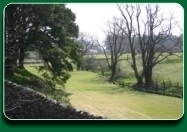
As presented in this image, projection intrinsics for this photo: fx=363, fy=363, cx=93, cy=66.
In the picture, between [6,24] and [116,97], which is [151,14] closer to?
[116,97]

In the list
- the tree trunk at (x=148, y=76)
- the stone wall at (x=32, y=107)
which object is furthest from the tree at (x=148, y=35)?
the stone wall at (x=32, y=107)

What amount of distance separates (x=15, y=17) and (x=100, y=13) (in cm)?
113

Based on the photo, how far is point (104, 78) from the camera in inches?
209

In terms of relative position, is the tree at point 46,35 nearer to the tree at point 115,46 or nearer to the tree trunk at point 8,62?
the tree trunk at point 8,62

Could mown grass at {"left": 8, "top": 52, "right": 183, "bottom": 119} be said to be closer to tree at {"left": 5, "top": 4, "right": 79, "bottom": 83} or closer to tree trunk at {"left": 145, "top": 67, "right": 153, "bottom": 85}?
tree trunk at {"left": 145, "top": 67, "right": 153, "bottom": 85}

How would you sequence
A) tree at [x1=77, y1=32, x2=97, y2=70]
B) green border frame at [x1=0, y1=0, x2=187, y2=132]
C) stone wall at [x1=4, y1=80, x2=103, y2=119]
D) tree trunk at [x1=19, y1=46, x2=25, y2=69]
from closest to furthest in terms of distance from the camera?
1. green border frame at [x1=0, y1=0, x2=187, y2=132]
2. stone wall at [x1=4, y1=80, x2=103, y2=119]
3. tree trunk at [x1=19, y1=46, x2=25, y2=69]
4. tree at [x1=77, y1=32, x2=97, y2=70]

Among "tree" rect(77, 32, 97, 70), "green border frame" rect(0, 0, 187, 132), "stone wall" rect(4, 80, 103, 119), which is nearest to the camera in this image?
"green border frame" rect(0, 0, 187, 132)

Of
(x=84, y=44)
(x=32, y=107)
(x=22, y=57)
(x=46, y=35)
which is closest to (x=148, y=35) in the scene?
(x=84, y=44)

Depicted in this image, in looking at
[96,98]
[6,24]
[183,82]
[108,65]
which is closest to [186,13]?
[183,82]

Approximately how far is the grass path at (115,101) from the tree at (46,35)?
29 cm

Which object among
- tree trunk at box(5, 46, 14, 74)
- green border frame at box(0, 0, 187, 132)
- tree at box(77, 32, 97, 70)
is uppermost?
tree at box(77, 32, 97, 70)

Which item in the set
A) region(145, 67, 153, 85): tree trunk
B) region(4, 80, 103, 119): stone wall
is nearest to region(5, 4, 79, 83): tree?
region(4, 80, 103, 119): stone wall

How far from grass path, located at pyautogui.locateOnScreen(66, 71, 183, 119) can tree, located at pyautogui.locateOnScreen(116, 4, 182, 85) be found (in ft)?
1.06

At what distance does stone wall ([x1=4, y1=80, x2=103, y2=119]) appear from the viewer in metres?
4.83
